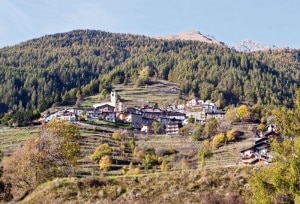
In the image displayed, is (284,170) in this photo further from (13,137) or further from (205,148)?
(13,137)

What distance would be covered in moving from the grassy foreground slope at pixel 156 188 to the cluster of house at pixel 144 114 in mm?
117659

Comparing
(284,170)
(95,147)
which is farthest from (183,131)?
(284,170)

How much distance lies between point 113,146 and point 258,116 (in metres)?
68.4

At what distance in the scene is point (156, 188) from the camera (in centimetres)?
2425

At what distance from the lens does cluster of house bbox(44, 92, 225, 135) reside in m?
153

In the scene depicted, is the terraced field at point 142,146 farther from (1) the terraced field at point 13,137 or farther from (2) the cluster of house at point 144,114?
(2) the cluster of house at point 144,114

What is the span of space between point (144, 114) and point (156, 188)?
145894 mm

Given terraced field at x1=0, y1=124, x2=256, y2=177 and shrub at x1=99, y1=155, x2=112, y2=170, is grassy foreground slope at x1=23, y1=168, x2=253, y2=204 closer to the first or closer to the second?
terraced field at x1=0, y1=124, x2=256, y2=177

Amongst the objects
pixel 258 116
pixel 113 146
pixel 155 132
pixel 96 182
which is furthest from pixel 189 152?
pixel 96 182

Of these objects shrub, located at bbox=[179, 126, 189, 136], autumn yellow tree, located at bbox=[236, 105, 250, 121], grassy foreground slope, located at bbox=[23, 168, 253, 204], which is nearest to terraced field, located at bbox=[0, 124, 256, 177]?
shrub, located at bbox=[179, 126, 189, 136]

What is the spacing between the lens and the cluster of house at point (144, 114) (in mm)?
153000

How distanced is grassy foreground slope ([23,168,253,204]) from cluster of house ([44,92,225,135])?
386 ft

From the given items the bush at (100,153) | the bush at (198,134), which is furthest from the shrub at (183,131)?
the bush at (100,153)

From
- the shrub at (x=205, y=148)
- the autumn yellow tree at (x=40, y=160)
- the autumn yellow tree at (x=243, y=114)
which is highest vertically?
the autumn yellow tree at (x=243, y=114)
